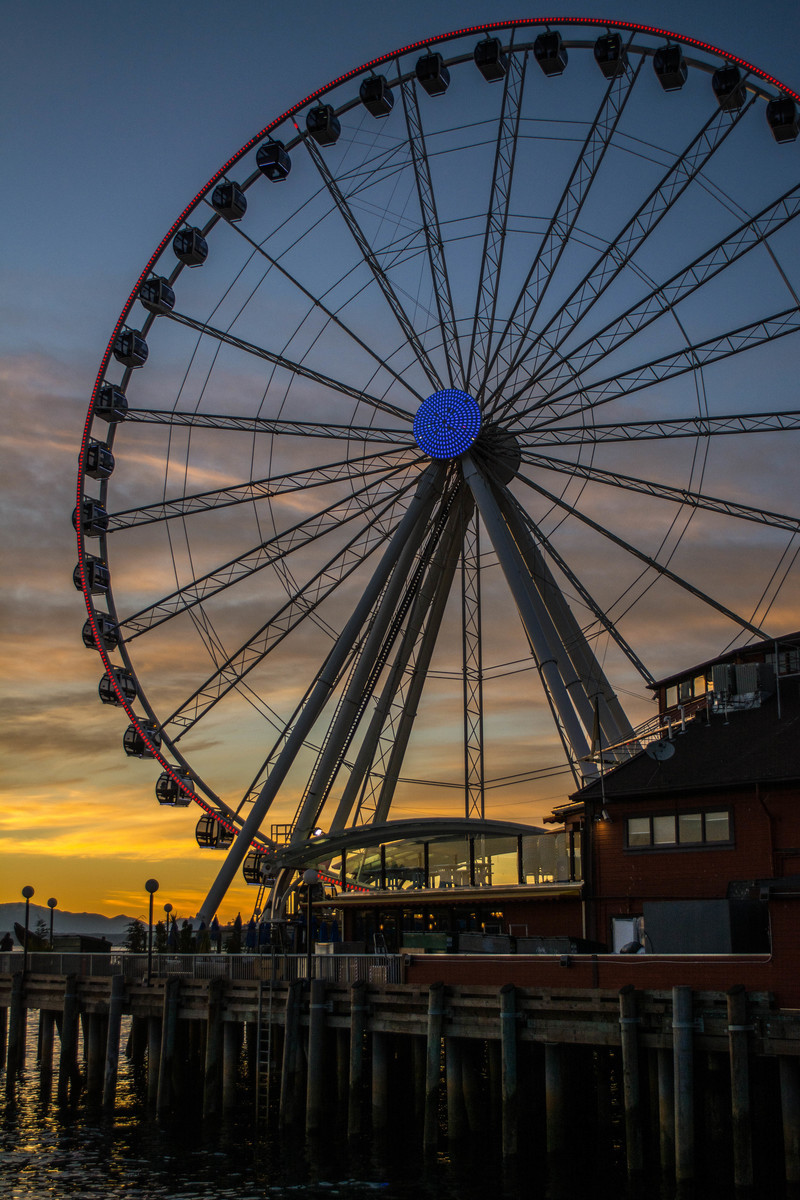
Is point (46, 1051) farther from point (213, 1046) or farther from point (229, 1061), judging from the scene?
Answer: point (229, 1061)

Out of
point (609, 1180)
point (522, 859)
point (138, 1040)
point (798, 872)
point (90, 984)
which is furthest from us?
point (138, 1040)

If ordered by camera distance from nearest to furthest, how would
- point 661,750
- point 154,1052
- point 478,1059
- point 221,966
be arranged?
1. point 478,1059
2. point 661,750
3. point 221,966
4. point 154,1052

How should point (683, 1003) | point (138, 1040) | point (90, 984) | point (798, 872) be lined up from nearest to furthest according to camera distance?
point (683, 1003)
point (798, 872)
point (90, 984)
point (138, 1040)

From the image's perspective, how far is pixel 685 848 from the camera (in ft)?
109

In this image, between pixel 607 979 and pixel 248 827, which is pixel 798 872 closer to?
pixel 607 979

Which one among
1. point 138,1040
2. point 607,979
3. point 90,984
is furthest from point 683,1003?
point 138,1040

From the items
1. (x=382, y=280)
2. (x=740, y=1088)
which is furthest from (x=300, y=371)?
(x=740, y=1088)

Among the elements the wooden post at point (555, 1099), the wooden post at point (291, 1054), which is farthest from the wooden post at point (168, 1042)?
the wooden post at point (555, 1099)

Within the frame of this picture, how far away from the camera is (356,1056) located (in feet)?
106

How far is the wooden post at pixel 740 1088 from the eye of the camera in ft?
80.9

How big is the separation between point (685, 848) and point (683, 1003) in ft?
25.4

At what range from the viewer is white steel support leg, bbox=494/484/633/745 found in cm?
4350

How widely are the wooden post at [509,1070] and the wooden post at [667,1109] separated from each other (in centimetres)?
345

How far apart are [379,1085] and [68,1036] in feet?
49.8
